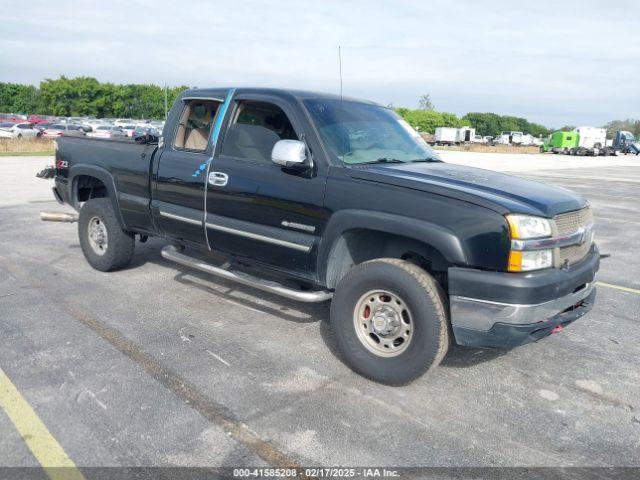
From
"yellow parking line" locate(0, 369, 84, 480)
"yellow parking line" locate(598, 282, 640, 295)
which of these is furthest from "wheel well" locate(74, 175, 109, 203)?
"yellow parking line" locate(598, 282, 640, 295)

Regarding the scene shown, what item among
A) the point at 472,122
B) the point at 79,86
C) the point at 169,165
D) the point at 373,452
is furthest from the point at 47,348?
the point at 472,122

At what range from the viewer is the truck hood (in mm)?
3311

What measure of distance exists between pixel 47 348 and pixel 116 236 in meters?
1.90

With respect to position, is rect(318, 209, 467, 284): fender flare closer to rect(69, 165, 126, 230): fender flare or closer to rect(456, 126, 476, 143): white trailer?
rect(69, 165, 126, 230): fender flare

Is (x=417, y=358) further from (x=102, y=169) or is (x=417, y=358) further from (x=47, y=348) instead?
(x=102, y=169)

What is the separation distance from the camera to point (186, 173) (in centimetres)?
477

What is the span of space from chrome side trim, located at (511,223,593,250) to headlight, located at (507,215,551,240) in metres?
0.03

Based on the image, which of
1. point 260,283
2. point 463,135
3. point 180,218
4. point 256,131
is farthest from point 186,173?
point 463,135

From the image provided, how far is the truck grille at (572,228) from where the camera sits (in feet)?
11.4

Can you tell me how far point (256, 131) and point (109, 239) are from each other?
7.62ft

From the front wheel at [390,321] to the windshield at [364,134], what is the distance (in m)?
0.96

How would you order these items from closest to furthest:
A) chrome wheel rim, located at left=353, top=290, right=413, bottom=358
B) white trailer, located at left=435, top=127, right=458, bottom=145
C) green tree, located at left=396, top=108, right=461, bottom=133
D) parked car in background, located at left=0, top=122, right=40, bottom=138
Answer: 1. chrome wheel rim, located at left=353, top=290, right=413, bottom=358
2. parked car in background, located at left=0, top=122, right=40, bottom=138
3. white trailer, located at left=435, top=127, right=458, bottom=145
4. green tree, located at left=396, top=108, right=461, bottom=133

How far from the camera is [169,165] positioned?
494 cm

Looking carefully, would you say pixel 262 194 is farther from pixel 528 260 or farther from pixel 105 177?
pixel 105 177
